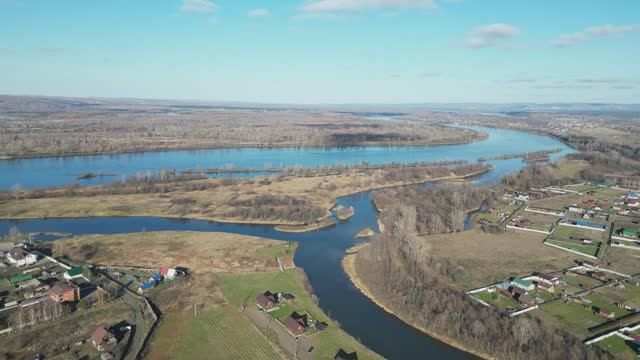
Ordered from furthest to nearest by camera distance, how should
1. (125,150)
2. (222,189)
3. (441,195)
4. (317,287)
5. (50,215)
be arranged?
1. (125,150)
2. (222,189)
3. (441,195)
4. (50,215)
5. (317,287)

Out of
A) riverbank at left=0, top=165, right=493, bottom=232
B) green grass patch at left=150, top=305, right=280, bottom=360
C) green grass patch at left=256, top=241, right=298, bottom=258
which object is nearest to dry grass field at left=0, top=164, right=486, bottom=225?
riverbank at left=0, top=165, right=493, bottom=232

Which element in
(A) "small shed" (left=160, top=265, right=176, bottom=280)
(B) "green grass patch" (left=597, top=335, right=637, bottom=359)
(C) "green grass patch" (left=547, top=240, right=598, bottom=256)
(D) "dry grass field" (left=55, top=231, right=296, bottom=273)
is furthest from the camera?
(C) "green grass patch" (left=547, top=240, right=598, bottom=256)

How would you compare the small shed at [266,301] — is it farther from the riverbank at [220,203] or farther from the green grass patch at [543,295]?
the green grass patch at [543,295]

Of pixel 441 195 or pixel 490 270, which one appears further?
pixel 441 195

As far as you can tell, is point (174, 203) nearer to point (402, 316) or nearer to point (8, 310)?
point (8, 310)

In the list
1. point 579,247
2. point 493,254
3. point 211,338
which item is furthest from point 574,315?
point 211,338

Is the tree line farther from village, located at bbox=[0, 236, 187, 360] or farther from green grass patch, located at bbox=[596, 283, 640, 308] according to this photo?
village, located at bbox=[0, 236, 187, 360]

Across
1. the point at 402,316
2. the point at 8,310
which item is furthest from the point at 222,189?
the point at 402,316
